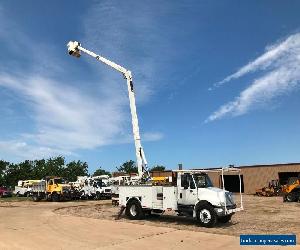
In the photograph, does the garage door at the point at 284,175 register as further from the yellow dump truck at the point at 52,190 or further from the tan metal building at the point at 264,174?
the yellow dump truck at the point at 52,190

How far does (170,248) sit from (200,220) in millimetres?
5663

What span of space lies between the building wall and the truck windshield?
33.4 meters

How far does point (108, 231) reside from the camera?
59.1ft

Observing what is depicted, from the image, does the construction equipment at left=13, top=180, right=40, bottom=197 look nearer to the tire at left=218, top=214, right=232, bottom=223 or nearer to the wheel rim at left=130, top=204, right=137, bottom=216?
the wheel rim at left=130, top=204, right=137, bottom=216

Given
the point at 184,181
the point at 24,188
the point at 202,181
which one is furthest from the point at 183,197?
the point at 24,188

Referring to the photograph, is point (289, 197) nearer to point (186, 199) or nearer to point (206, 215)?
point (186, 199)

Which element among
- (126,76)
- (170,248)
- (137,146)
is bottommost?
(170,248)

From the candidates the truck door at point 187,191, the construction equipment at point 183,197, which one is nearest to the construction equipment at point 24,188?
the construction equipment at point 183,197

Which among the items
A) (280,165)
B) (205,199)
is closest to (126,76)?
(205,199)

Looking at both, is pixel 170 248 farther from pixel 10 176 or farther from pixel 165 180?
pixel 10 176

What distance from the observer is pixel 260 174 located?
179ft

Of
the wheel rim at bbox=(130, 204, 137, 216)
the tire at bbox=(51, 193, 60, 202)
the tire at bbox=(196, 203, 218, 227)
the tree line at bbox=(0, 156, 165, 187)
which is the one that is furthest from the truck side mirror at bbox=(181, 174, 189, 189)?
the tree line at bbox=(0, 156, 165, 187)

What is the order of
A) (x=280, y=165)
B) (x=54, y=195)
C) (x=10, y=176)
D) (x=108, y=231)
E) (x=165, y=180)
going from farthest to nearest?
(x=10, y=176) < (x=280, y=165) < (x=54, y=195) < (x=165, y=180) < (x=108, y=231)

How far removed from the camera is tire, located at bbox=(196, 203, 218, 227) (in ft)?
62.0
